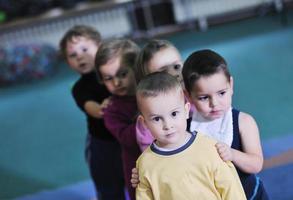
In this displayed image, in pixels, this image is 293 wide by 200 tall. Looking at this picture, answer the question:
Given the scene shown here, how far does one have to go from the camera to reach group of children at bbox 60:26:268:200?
3.72 feet

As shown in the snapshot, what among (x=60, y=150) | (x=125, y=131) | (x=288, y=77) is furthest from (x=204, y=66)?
(x=288, y=77)

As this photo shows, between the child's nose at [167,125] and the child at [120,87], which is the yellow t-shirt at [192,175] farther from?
the child at [120,87]

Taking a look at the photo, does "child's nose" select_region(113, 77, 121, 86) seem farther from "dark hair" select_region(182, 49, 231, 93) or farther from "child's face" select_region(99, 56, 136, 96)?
"dark hair" select_region(182, 49, 231, 93)

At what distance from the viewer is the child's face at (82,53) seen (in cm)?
195

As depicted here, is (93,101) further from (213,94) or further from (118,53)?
(213,94)

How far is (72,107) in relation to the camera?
4.57m

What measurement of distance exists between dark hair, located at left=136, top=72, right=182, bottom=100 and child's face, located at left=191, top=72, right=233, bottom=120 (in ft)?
0.33

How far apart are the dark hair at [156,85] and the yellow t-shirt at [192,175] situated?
15 centimetres

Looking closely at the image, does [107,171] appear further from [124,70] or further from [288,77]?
[288,77]

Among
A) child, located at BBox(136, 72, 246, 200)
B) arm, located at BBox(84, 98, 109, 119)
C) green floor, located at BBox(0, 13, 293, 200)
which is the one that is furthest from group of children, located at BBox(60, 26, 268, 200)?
green floor, located at BBox(0, 13, 293, 200)

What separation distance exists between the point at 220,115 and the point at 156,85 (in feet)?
0.81

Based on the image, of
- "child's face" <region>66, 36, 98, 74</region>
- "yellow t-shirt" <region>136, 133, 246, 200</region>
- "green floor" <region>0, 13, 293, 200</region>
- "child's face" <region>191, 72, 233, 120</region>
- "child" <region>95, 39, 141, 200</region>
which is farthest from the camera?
"green floor" <region>0, 13, 293, 200</region>

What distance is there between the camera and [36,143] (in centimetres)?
385

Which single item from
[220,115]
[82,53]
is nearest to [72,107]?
[82,53]
